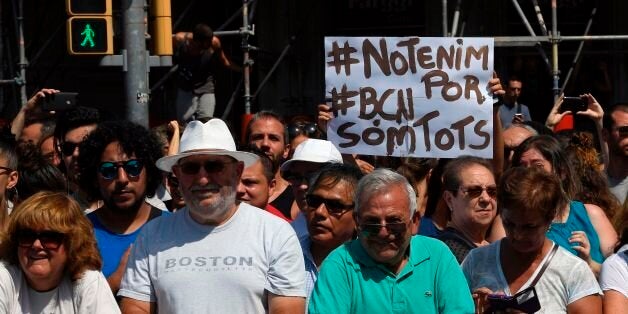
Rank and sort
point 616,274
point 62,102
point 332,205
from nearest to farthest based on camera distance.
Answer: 1. point 616,274
2. point 332,205
3. point 62,102

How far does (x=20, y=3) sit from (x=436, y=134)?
26.0ft

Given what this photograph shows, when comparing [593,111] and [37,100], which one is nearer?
[593,111]

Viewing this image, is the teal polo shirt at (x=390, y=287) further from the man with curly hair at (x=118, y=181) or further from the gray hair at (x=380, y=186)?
the man with curly hair at (x=118, y=181)

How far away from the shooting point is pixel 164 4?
10.7m

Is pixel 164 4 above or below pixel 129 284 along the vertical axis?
above

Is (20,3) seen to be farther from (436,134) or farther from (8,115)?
(436,134)

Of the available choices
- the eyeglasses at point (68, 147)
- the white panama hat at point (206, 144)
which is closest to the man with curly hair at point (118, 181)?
the white panama hat at point (206, 144)

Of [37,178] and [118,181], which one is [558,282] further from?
[37,178]

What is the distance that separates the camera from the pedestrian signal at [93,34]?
10922 millimetres

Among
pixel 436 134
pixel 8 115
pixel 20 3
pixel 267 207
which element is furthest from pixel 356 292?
pixel 8 115

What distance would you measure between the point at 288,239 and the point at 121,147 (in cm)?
133

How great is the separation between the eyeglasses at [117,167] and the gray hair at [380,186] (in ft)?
4.56

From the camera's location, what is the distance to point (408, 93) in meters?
8.34

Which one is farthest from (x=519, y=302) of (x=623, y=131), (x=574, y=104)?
→ (x=574, y=104)
